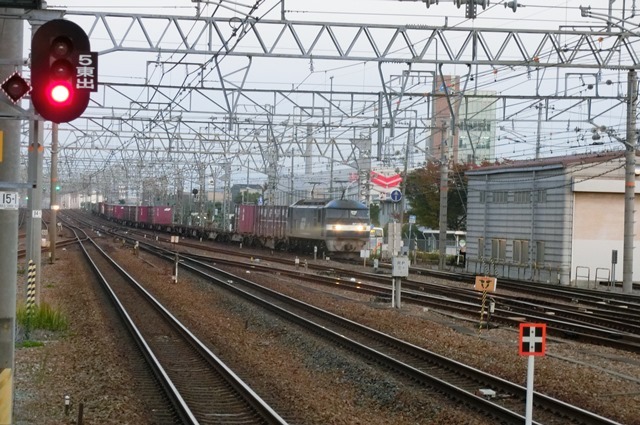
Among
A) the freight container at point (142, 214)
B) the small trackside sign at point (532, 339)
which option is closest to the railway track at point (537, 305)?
the small trackside sign at point (532, 339)

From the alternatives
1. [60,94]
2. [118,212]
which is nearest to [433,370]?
[60,94]

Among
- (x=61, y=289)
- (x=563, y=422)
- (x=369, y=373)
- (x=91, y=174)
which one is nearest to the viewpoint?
(x=563, y=422)

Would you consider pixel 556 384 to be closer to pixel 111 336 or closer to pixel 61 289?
pixel 111 336

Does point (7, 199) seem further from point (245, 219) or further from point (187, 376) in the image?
point (245, 219)

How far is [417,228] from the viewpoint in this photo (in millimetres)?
70562

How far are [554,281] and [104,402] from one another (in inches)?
1056

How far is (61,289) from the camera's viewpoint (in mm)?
27609

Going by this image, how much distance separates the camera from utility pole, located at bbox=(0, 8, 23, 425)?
29.1 feet

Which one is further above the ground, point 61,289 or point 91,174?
point 91,174

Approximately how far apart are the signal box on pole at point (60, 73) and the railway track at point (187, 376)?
14.2 feet

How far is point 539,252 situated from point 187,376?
1010 inches

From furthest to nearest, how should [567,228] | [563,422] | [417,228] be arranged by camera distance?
[417,228] → [567,228] → [563,422]

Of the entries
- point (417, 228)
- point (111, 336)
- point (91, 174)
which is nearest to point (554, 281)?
point (111, 336)

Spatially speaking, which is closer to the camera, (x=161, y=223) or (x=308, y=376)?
(x=308, y=376)
